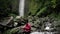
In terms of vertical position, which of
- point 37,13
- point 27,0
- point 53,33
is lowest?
point 53,33

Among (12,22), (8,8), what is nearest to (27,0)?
(8,8)

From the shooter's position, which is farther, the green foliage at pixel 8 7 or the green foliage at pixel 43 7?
the green foliage at pixel 8 7

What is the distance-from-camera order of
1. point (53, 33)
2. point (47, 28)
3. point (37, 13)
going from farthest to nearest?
1. point (37, 13)
2. point (47, 28)
3. point (53, 33)

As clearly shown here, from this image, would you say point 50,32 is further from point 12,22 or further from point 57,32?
point 12,22

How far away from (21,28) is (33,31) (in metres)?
0.60

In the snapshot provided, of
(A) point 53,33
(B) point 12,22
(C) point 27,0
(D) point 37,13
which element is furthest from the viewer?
(C) point 27,0

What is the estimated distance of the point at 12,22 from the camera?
394 inches

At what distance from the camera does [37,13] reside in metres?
11.1

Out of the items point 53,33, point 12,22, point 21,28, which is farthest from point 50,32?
point 12,22

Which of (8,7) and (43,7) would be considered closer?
(43,7)

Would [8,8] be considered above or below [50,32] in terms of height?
above

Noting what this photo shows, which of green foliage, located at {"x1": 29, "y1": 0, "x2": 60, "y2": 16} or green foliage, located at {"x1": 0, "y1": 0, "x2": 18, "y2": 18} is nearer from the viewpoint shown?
green foliage, located at {"x1": 29, "y1": 0, "x2": 60, "y2": 16}

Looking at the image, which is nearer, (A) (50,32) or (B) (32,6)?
(A) (50,32)

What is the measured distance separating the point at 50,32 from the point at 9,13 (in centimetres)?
352
